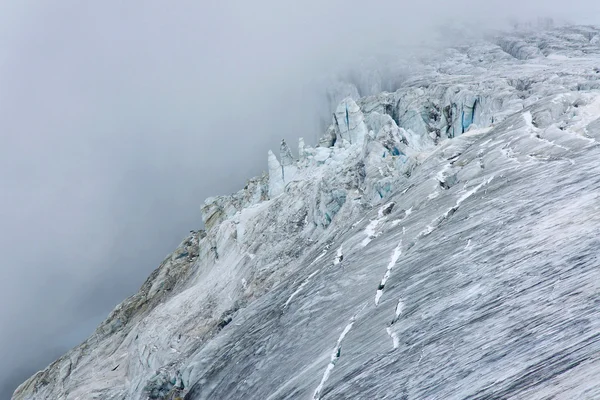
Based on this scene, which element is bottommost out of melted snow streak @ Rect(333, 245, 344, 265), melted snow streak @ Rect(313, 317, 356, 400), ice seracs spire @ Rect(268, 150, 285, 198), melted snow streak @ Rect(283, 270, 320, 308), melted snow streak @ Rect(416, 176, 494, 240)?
melted snow streak @ Rect(313, 317, 356, 400)

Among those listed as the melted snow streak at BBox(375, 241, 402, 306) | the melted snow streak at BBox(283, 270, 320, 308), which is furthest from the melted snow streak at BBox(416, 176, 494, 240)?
the melted snow streak at BBox(283, 270, 320, 308)

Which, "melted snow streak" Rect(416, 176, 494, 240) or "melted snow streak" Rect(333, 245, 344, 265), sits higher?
"melted snow streak" Rect(416, 176, 494, 240)

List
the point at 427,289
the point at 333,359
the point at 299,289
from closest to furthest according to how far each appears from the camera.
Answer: the point at 427,289 < the point at 333,359 < the point at 299,289

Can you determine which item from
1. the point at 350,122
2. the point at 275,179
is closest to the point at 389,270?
the point at 275,179

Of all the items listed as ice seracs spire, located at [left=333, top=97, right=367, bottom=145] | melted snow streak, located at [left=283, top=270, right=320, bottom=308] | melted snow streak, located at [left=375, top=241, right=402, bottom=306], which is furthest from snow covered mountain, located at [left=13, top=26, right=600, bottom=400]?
ice seracs spire, located at [left=333, top=97, right=367, bottom=145]

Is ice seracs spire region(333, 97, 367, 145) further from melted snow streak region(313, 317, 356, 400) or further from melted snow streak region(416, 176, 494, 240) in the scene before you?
melted snow streak region(313, 317, 356, 400)

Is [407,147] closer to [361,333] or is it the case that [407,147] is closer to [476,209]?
[476,209]

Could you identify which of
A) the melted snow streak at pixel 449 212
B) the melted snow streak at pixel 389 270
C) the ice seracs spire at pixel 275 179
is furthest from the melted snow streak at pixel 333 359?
the ice seracs spire at pixel 275 179

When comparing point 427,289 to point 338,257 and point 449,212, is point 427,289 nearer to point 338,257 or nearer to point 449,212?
point 449,212

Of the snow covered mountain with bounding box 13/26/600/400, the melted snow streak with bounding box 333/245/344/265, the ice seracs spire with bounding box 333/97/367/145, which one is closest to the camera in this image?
the snow covered mountain with bounding box 13/26/600/400

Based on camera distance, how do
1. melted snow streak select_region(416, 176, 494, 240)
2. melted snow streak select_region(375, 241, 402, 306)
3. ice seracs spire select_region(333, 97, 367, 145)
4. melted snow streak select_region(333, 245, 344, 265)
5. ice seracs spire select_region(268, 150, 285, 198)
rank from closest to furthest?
melted snow streak select_region(375, 241, 402, 306)
melted snow streak select_region(416, 176, 494, 240)
melted snow streak select_region(333, 245, 344, 265)
ice seracs spire select_region(268, 150, 285, 198)
ice seracs spire select_region(333, 97, 367, 145)

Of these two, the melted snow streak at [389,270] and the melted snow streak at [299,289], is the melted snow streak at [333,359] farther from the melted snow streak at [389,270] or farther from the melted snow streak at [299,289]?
the melted snow streak at [299,289]

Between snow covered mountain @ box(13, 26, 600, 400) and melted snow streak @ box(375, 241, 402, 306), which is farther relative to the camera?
melted snow streak @ box(375, 241, 402, 306)

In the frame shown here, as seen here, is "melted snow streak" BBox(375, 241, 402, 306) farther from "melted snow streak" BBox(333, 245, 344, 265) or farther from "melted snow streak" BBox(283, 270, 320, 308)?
"melted snow streak" BBox(283, 270, 320, 308)
